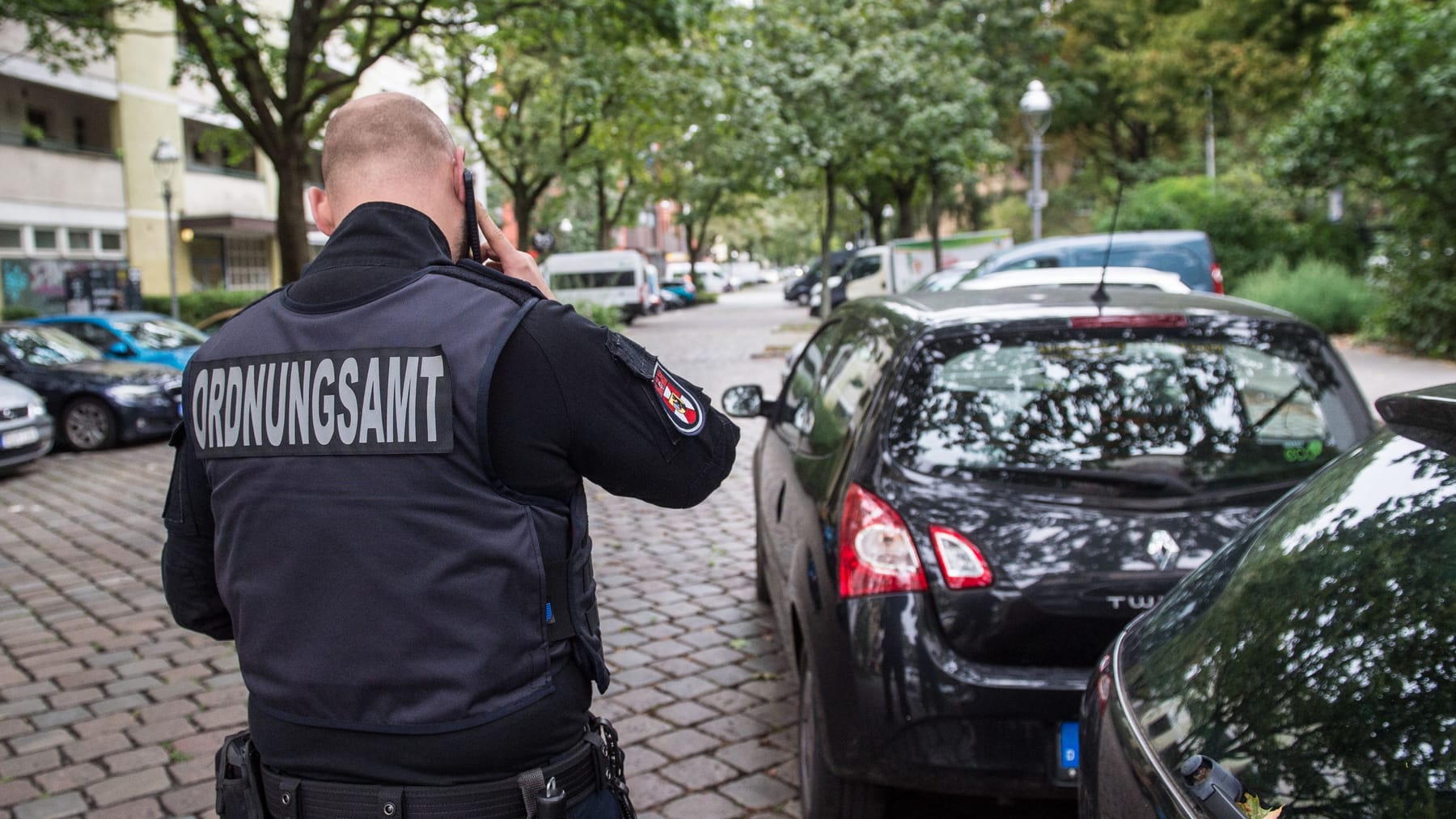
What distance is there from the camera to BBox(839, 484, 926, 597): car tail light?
3184 mm

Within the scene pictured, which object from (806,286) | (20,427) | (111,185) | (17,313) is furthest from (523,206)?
(20,427)

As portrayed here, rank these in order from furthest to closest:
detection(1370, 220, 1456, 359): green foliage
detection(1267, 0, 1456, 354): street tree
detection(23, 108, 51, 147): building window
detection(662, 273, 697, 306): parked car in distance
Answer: detection(662, 273, 697, 306): parked car in distance < detection(23, 108, 51, 147): building window < detection(1370, 220, 1456, 359): green foliage < detection(1267, 0, 1456, 354): street tree

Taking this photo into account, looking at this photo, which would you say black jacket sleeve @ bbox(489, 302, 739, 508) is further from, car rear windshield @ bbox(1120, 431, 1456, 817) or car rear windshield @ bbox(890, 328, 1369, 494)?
car rear windshield @ bbox(890, 328, 1369, 494)

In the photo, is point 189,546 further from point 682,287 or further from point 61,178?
point 682,287

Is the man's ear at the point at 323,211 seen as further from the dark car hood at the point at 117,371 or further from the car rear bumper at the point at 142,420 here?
the dark car hood at the point at 117,371

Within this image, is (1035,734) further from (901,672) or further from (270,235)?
(270,235)

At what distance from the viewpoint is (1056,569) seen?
3143 mm

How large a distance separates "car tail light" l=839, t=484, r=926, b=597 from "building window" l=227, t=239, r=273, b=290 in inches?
1296

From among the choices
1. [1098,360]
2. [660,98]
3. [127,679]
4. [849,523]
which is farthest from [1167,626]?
[660,98]

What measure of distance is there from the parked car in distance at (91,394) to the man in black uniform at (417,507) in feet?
40.2

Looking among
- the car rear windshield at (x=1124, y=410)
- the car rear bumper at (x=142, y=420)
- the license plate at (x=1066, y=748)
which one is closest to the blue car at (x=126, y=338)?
the car rear bumper at (x=142, y=420)

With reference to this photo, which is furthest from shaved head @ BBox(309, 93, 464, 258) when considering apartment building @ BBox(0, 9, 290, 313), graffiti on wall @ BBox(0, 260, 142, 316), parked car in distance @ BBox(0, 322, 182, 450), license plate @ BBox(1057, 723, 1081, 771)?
graffiti on wall @ BBox(0, 260, 142, 316)

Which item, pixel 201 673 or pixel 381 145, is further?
pixel 201 673

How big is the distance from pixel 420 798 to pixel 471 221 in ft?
2.97
